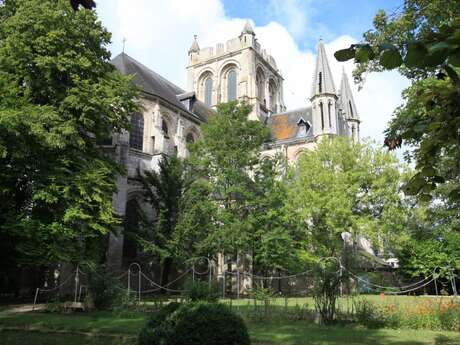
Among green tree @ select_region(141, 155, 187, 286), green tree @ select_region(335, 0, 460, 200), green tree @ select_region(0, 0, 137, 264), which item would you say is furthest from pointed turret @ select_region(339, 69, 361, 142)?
green tree @ select_region(335, 0, 460, 200)

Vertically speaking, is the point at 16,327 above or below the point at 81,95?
below

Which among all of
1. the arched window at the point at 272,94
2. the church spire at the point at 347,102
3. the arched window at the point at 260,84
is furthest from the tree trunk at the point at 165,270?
the arched window at the point at 272,94

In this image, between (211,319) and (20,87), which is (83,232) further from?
(211,319)

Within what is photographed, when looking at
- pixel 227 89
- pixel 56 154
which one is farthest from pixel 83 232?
pixel 227 89

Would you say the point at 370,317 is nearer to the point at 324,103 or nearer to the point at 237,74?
the point at 324,103

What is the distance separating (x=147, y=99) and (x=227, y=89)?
2141 centimetres

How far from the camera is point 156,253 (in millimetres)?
Answer: 23016

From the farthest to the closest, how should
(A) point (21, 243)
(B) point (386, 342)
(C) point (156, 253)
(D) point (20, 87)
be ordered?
(C) point (156, 253), (D) point (20, 87), (A) point (21, 243), (B) point (386, 342)

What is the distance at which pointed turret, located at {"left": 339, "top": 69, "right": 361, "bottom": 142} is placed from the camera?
4534 cm

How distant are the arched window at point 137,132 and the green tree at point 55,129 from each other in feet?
33.4

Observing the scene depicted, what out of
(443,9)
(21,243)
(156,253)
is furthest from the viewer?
(156,253)

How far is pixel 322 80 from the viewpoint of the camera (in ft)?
130

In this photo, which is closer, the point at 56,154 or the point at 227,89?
the point at 56,154

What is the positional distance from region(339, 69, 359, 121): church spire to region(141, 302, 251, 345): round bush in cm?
4200
